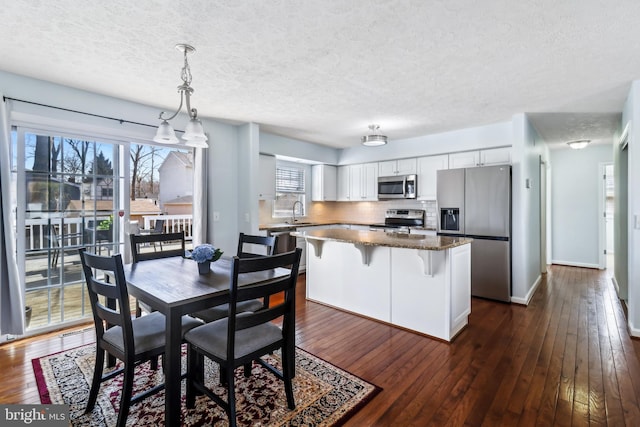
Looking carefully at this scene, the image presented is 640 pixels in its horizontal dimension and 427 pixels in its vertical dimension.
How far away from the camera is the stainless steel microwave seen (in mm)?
5238

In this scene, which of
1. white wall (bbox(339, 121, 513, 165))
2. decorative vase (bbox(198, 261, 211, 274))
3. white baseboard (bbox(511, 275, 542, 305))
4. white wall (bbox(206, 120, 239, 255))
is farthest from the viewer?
white wall (bbox(339, 121, 513, 165))

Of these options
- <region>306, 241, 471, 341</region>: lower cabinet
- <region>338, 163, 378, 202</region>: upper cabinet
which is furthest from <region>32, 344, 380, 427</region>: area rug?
<region>338, 163, 378, 202</region>: upper cabinet

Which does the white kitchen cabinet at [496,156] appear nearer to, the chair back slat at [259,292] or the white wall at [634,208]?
the white wall at [634,208]

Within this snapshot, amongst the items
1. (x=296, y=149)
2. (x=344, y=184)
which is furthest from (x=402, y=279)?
(x=344, y=184)

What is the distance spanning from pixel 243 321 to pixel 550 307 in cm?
397

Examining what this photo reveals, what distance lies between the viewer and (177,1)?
1.74 m

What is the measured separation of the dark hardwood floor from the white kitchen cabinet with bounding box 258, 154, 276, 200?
220 centimetres

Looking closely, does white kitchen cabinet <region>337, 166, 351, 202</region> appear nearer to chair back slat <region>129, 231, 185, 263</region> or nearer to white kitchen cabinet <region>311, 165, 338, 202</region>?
white kitchen cabinet <region>311, 165, 338, 202</region>

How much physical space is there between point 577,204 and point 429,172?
11.6 ft

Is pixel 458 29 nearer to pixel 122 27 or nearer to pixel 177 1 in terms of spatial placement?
pixel 177 1

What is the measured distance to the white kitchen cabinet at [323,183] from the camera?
6.24m

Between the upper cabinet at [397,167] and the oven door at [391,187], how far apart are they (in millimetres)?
111


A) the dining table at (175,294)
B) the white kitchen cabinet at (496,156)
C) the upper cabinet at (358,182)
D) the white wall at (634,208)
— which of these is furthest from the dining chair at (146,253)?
the white wall at (634,208)

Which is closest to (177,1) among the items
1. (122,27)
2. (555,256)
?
(122,27)
